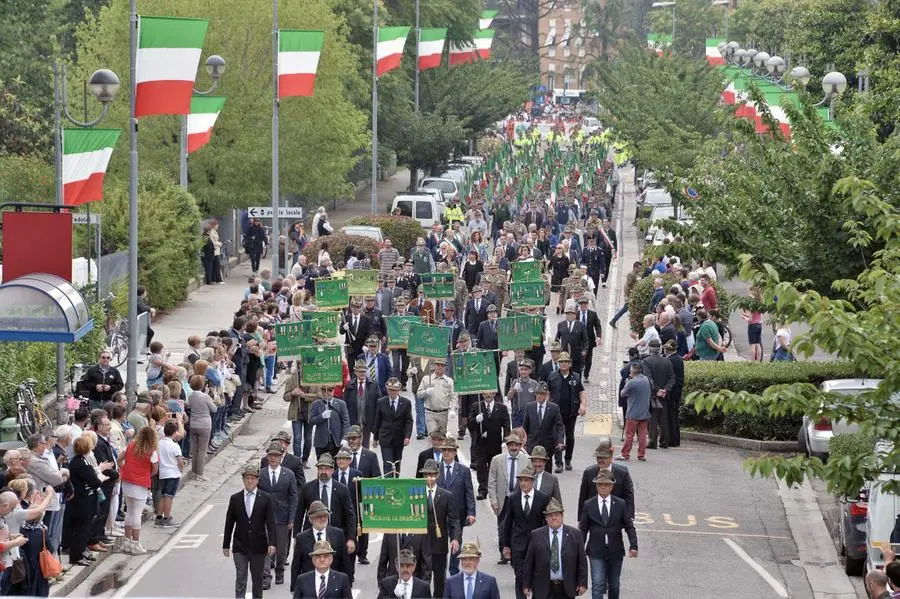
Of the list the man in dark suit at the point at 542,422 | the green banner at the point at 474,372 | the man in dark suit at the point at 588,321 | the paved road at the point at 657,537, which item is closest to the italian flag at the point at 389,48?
the man in dark suit at the point at 588,321

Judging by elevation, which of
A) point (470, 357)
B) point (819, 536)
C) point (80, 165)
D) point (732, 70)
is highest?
point (732, 70)

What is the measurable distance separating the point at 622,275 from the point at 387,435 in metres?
25.7

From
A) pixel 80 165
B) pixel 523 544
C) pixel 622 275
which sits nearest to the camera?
pixel 523 544

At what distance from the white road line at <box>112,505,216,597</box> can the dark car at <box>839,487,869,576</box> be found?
7025mm

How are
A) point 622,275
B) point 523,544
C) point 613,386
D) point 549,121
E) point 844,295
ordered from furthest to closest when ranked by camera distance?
point 549,121
point 622,275
point 613,386
point 844,295
point 523,544

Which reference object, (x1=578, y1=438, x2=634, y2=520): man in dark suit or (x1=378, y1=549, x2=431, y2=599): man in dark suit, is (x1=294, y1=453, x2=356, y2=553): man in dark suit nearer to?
(x1=578, y1=438, x2=634, y2=520): man in dark suit

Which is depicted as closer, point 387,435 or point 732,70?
point 387,435

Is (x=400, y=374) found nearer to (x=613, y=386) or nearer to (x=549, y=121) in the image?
(x=613, y=386)

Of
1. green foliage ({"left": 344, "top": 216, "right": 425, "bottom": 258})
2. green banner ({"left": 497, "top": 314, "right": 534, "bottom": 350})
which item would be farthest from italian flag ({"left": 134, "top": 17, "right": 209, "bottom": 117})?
green foliage ({"left": 344, "top": 216, "right": 425, "bottom": 258})

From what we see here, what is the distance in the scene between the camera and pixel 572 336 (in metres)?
26.0

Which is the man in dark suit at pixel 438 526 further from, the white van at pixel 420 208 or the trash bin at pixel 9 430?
the white van at pixel 420 208

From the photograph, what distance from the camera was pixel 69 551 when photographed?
17859mm

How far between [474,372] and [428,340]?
3.43 m

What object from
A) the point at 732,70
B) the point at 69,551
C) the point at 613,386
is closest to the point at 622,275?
the point at 732,70
